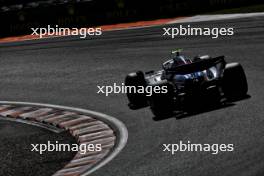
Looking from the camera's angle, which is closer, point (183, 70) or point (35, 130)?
point (183, 70)

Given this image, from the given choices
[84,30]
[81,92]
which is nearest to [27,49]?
[84,30]

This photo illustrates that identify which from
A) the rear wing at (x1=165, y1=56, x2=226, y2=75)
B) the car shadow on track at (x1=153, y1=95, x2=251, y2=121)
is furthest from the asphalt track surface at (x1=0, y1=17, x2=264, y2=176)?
the rear wing at (x1=165, y1=56, x2=226, y2=75)

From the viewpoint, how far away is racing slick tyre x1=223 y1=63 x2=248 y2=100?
13.9m

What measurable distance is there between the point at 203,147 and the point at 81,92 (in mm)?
7614

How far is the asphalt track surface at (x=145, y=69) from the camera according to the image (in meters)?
10.8

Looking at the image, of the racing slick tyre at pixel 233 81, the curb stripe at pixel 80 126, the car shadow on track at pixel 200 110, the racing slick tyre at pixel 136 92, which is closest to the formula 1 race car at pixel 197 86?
the racing slick tyre at pixel 233 81

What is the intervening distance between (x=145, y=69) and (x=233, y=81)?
599cm

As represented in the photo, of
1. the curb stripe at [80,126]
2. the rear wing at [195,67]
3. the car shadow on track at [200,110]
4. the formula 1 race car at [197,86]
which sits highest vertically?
the rear wing at [195,67]

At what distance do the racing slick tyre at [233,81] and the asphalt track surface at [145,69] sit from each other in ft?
1.05

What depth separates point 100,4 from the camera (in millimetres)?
31000

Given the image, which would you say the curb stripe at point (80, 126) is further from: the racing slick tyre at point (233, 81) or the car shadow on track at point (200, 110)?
the racing slick tyre at point (233, 81)

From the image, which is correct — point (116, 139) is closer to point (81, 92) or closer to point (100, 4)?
point (81, 92)

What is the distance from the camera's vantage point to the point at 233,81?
13.9m

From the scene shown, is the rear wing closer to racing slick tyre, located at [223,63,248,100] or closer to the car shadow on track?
racing slick tyre, located at [223,63,248,100]
